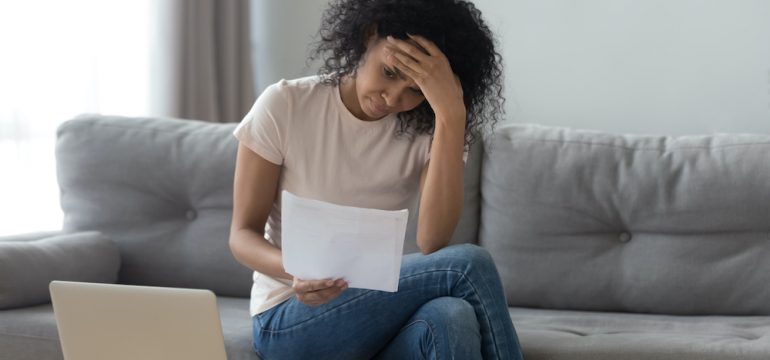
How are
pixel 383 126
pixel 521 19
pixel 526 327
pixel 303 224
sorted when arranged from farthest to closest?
pixel 521 19
pixel 526 327
pixel 383 126
pixel 303 224

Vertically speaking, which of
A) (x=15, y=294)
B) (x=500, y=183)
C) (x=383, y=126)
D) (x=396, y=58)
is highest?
(x=396, y=58)

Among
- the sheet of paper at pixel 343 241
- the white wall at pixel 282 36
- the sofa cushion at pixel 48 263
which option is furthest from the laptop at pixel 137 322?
the white wall at pixel 282 36

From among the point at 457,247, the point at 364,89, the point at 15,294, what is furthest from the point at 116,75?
the point at 457,247

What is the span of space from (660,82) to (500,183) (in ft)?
2.16

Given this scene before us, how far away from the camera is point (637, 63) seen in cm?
274

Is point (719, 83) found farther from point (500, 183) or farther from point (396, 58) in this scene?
point (396, 58)

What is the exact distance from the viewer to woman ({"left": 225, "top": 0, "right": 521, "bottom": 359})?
1.68m

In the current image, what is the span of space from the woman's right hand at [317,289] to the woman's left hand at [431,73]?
397mm

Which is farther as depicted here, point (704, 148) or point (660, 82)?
point (660, 82)

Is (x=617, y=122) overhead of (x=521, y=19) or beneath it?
beneath

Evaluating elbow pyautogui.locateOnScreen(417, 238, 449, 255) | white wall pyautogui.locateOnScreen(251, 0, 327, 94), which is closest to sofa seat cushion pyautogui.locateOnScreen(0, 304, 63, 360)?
elbow pyautogui.locateOnScreen(417, 238, 449, 255)

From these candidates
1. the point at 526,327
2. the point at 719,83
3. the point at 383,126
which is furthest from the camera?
the point at 719,83

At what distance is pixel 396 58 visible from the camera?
1.74m

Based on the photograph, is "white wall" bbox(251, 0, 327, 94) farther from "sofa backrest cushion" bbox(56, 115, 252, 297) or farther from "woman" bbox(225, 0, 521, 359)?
"woman" bbox(225, 0, 521, 359)
